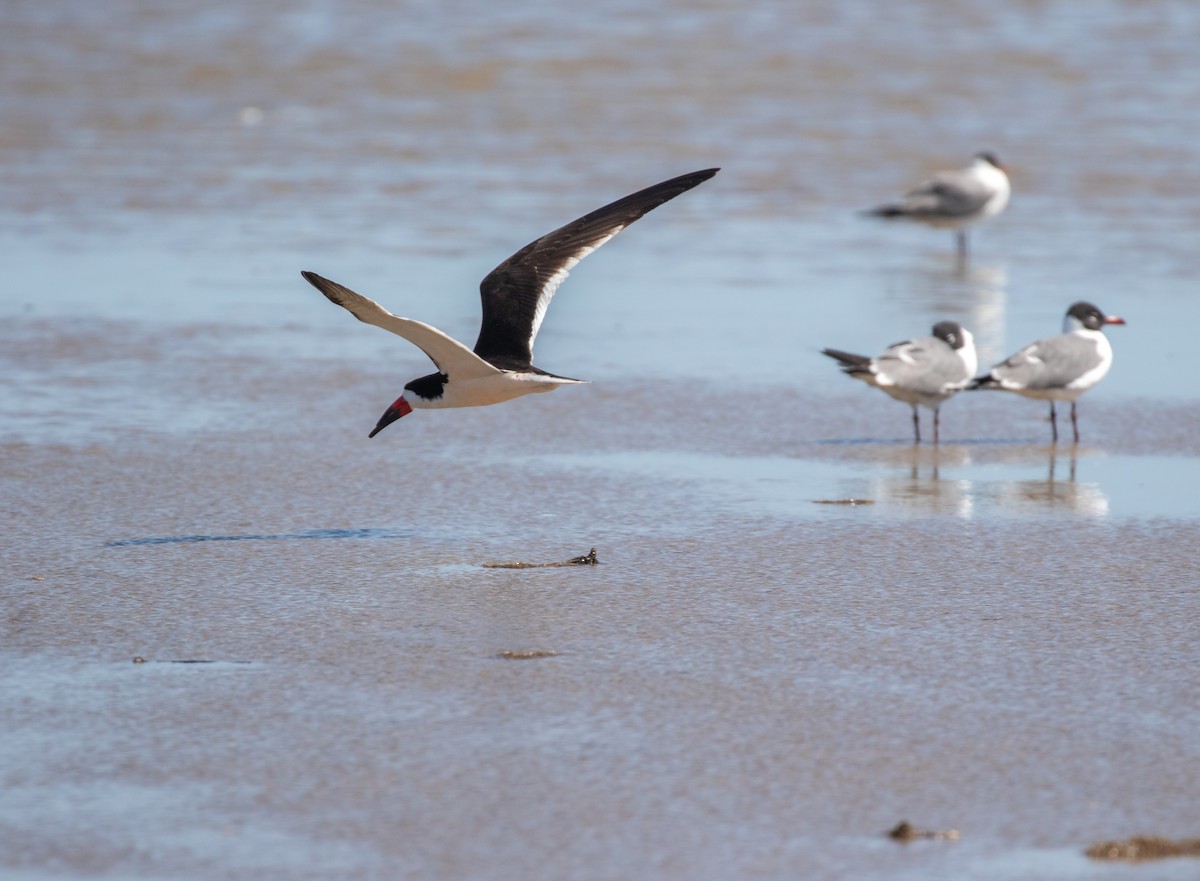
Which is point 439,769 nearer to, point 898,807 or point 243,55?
point 898,807

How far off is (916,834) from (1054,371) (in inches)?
193

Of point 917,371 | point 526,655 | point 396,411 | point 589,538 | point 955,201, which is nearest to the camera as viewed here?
point 526,655

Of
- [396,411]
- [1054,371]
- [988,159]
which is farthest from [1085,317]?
[988,159]

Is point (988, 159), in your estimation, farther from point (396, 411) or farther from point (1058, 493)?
point (396, 411)

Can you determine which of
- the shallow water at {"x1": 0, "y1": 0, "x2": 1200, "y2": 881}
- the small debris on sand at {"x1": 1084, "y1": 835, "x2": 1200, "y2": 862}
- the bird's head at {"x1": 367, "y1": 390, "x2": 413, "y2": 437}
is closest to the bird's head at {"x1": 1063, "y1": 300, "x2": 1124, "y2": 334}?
the shallow water at {"x1": 0, "y1": 0, "x2": 1200, "y2": 881}

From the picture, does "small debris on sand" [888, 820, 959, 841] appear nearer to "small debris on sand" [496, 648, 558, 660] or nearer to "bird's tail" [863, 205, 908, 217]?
"small debris on sand" [496, 648, 558, 660]

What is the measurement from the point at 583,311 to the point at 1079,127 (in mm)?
9553

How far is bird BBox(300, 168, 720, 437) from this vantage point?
6305 mm

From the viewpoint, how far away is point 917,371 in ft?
27.5

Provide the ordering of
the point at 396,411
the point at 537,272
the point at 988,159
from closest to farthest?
the point at 396,411
the point at 537,272
the point at 988,159

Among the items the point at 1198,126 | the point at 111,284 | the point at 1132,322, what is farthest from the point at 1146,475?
the point at 1198,126

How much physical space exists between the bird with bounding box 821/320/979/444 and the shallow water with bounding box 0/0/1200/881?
21 centimetres

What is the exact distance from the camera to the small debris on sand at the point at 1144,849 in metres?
3.76

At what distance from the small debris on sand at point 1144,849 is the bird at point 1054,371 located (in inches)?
180
